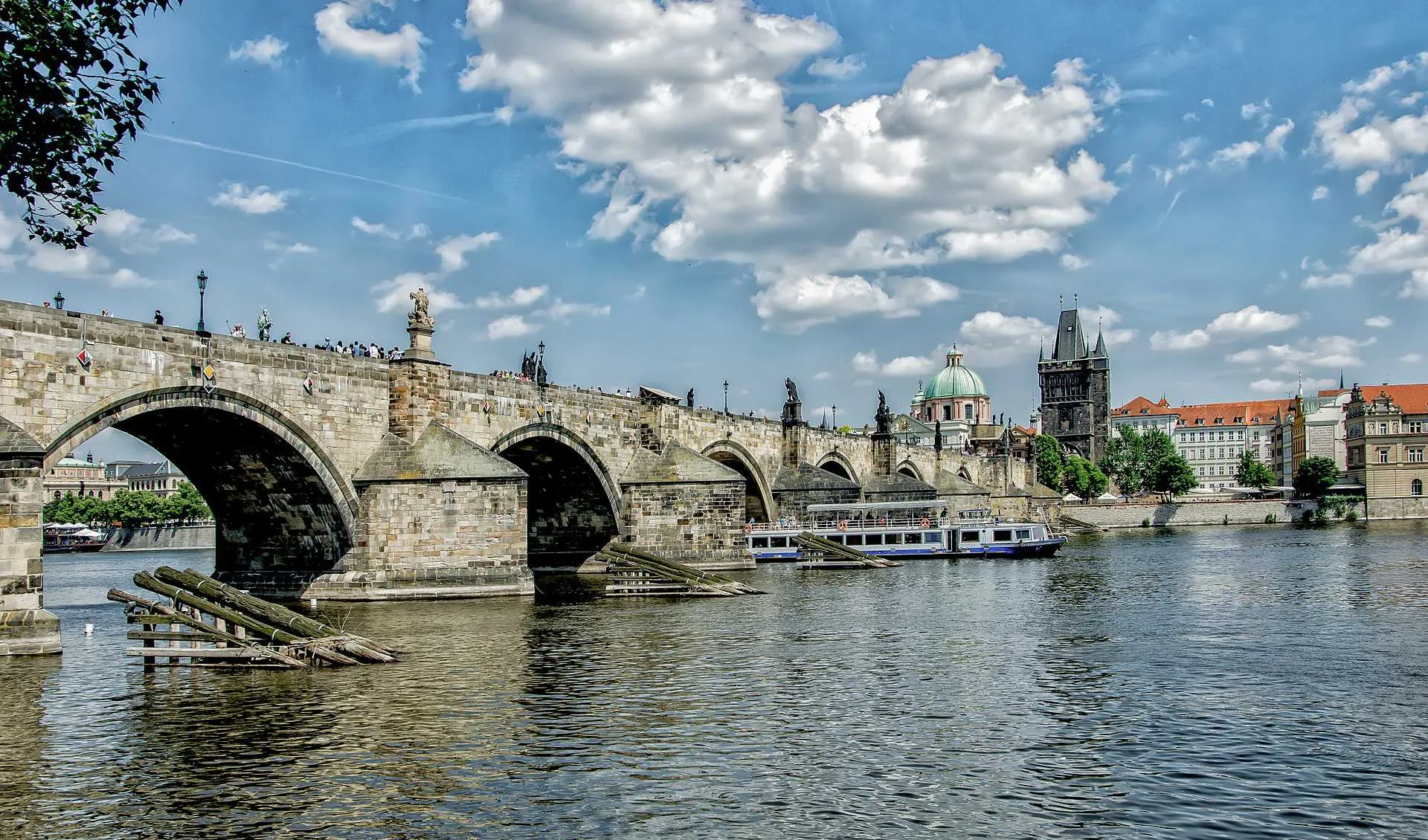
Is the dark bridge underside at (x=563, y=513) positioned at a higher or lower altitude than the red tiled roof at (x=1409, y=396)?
lower

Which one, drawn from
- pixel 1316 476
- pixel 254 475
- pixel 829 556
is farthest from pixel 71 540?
pixel 1316 476

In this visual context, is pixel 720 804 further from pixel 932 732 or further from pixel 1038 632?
pixel 1038 632

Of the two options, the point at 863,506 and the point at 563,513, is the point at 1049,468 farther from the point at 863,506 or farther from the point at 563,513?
the point at 563,513

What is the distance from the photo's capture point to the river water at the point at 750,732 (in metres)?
11.6

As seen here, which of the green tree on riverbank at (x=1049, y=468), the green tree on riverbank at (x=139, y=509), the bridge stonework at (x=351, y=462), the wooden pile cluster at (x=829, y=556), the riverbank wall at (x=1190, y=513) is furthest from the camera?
the green tree on riverbank at (x=1049, y=468)

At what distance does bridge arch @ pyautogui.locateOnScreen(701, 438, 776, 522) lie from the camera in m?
57.2

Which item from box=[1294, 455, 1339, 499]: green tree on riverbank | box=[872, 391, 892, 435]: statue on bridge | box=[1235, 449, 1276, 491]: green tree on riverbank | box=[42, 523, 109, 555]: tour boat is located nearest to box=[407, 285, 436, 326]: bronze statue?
box=[872, 391, 892, 435]: statue on bridge

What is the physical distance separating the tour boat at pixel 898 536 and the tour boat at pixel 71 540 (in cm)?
6829

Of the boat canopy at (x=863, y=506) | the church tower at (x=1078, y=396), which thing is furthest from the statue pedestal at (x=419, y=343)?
the church tower at (x=1078, y=396)

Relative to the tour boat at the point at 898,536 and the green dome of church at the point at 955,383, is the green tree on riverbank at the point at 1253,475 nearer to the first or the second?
the green dome of church at the point at 955,383

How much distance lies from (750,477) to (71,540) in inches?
2794

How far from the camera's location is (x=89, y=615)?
3250 centimetres

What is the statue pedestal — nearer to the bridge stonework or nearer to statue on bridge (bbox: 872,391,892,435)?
the bridge stonework

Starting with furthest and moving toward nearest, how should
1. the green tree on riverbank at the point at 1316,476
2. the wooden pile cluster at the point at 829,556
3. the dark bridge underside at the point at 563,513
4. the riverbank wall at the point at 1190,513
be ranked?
the green tree on riverbank at the point at 1316,476, the riverbank wall at the point at 1190,513, the wooden pile cluster at the point at 829,556, the dark bridge underside at the point at 563,513
